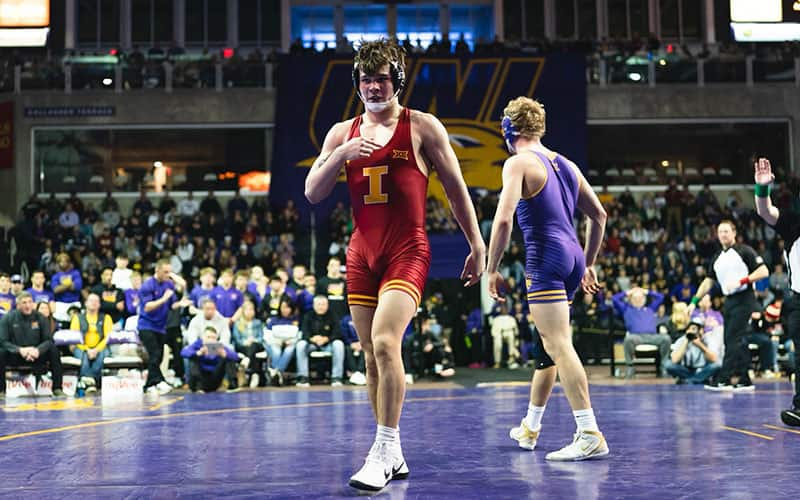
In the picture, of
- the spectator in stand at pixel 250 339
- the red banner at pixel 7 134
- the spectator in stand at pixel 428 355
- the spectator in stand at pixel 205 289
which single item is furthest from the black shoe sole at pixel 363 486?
the red banner at pixel 7 134

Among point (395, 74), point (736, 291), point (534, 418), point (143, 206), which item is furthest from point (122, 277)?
point (395, 74)

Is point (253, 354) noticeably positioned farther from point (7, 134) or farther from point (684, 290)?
point (7, 134)

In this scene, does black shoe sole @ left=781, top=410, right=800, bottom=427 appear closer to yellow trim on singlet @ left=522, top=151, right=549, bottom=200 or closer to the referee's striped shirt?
the referee's striped shirt

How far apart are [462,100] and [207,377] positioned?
13473mm

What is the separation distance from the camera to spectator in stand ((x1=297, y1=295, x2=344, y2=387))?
13398 millimetres

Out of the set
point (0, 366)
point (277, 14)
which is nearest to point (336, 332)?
point (0, 366)

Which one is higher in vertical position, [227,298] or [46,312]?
[227,298]

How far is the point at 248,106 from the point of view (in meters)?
25.6

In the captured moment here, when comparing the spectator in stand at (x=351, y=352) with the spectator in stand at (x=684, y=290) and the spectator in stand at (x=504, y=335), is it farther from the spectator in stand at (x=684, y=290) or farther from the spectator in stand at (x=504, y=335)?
the spectator in stand at (x=684, y=290)

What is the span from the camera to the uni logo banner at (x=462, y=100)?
23.5 m

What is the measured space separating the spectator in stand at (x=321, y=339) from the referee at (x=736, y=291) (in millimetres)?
5076

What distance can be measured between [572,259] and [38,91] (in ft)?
72.7

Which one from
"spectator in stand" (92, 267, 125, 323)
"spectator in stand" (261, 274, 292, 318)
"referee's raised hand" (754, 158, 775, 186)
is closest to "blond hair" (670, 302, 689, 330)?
"spectator in stand" (261, 274, 292, 318)

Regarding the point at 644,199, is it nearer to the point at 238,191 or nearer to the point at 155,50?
the point at 238,191
